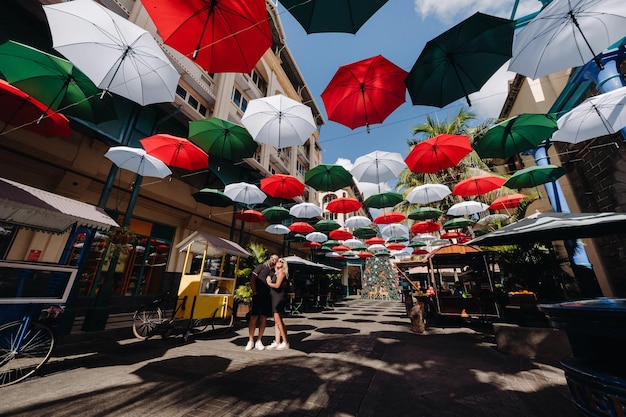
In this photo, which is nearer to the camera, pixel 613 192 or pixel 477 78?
pixel 477 78

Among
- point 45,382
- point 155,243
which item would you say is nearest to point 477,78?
point 45,382

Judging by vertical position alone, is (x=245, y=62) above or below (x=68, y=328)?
above

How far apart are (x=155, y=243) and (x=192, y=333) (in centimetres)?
633

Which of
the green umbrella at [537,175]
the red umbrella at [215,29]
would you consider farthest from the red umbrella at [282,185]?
the green umbrella at [537,175]

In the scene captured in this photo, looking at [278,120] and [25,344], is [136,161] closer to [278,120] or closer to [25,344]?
[278,120]

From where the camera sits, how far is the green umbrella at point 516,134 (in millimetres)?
6840

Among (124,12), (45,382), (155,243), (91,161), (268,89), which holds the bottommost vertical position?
(45,382)

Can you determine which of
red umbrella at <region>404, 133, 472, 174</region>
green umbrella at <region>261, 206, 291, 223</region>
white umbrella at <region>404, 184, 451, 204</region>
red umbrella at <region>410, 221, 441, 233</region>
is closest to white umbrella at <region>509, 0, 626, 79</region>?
red umbrella at <region>404, 133, 472, 174</region>

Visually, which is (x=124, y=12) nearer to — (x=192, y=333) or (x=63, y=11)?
(x=63, y=11)

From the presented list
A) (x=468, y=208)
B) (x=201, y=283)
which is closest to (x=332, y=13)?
(x=201, y=283)

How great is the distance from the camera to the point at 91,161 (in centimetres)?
788

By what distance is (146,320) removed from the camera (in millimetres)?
6223

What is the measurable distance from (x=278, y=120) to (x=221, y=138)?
2.36 m

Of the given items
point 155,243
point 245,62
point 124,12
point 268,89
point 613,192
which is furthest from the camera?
point 268,89
